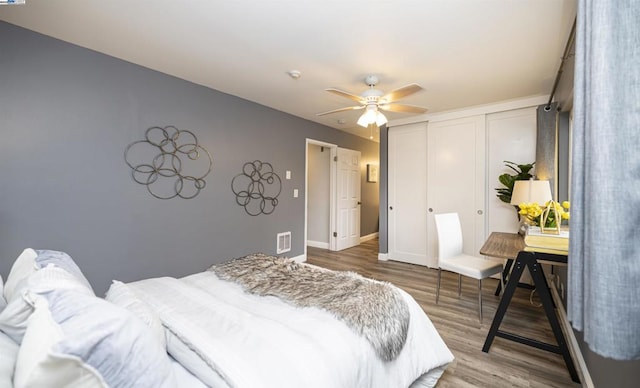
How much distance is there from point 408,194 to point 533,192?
197cm

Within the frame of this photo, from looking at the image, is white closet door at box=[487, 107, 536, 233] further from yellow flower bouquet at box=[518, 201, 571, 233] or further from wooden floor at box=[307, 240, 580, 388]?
yellow flower bouquet at box=[518, 201, 571, 233]

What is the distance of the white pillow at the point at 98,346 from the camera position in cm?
60

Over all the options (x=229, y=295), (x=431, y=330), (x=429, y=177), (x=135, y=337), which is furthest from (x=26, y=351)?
(x=429, y=177)

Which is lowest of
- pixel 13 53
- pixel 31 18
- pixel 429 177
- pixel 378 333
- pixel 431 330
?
pixel 431 330

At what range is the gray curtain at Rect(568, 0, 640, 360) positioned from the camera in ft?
2.08

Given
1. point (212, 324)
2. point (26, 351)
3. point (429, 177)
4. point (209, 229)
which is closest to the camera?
point (26, 351)

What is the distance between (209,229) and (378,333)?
259cm

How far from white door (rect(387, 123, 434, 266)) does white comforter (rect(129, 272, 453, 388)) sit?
2.79m

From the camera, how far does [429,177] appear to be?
4148mm

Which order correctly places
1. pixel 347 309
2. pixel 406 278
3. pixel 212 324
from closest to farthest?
pixel 212 324 → pixel 347 309 → pixel 406 278

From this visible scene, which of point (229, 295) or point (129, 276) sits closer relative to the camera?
point (229, 295)

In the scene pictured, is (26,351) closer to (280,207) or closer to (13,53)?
(13,53)

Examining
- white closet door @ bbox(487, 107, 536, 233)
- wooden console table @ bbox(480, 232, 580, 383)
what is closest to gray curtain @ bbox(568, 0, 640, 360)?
wooden console table @ bbox(480, 232, 580, 383)

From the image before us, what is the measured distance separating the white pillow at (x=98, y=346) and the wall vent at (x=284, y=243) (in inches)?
130
